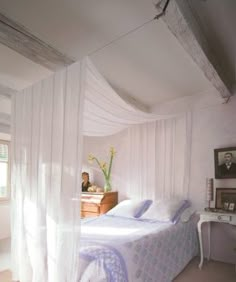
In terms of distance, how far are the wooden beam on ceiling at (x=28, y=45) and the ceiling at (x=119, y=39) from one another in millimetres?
52

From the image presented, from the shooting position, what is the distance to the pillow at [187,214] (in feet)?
10.8

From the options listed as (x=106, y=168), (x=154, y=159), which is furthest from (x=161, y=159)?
(x=106, y=168)

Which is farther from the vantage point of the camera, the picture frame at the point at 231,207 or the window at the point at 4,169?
Answer: the window at the point at 4,169

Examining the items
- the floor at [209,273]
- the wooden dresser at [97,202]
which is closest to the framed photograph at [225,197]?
the floor at [209,273]

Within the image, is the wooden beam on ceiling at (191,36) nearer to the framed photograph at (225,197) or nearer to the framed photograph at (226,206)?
the framed photograph at (225,197)

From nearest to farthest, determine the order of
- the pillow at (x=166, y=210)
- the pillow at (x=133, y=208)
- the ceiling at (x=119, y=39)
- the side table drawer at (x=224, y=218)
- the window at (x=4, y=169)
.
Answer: the ceiling at (x=119, y=39)
the side table drawer at (x=224, y=218)
the pillow at (x=166, y=210)
the pillow at (x=133, y=208)
the window at (x=4, y=169)

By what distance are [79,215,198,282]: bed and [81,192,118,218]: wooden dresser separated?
65cm

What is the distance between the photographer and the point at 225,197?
3252 mm

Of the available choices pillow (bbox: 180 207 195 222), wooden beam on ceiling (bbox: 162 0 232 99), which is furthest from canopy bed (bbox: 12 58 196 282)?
wooden beam on ceiling (bbox: 162 0 232 99)

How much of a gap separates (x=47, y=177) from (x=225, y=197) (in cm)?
248

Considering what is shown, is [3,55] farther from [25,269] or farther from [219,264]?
[219,264]

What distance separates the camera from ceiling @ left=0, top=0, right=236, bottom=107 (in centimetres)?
183

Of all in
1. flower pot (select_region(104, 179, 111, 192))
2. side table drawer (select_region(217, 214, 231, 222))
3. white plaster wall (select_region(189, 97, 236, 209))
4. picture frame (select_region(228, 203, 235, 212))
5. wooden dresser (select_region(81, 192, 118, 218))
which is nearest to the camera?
side table drawer (select_region(217, 214, 231, 222))

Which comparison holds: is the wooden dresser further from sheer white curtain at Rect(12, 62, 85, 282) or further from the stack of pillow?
sheer white curtain at Rect(12, 62, 85, 282)
